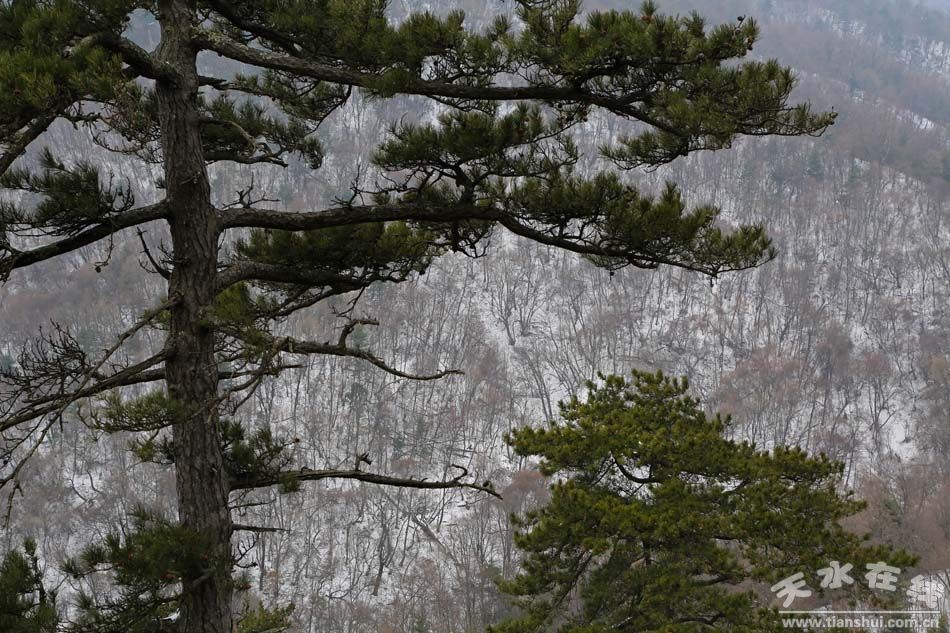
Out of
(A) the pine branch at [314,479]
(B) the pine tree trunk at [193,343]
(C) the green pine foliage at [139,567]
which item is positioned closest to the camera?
(C) the green pine foliage at [139,567]

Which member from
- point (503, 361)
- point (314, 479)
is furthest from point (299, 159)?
point (503, 361)

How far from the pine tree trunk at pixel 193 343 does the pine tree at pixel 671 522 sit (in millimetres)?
4693

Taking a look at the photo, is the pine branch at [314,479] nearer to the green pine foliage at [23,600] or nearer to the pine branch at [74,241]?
the green pine foliage at [23,600]

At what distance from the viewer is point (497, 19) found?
12.9 feet

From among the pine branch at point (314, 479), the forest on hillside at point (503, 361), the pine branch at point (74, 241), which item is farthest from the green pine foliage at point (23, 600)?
the forest on hillside at point (503, 361)

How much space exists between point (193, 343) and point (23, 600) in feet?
4.18

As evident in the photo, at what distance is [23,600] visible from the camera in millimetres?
3346

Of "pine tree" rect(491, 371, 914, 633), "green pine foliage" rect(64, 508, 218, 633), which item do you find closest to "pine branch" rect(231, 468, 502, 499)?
"green pine foliage" rect(64, 508, 218, 633)

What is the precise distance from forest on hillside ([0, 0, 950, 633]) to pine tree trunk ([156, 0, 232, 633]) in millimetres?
25767

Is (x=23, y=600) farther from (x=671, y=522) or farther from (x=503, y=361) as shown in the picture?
(x=503, y=361)

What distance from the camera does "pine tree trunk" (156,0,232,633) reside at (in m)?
3.79

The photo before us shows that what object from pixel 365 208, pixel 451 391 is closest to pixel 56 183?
pixel 365 208

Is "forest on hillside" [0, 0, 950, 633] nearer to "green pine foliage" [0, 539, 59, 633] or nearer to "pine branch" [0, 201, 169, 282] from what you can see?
"pine branch" [0, 201, 169, 282]

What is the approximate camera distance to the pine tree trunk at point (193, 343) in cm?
379
